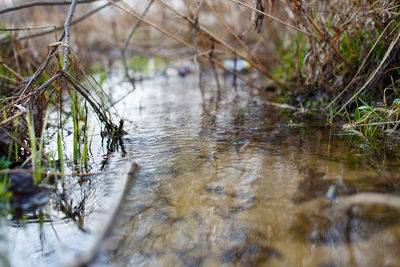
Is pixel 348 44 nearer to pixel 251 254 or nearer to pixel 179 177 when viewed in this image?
pixel 179 177

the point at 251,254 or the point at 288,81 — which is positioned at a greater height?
the point at 288,81

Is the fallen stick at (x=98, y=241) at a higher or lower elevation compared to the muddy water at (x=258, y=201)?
higher

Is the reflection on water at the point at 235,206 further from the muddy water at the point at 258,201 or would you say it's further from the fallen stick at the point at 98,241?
the fallen stick at the point at 98,241

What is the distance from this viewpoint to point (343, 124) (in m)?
2.12

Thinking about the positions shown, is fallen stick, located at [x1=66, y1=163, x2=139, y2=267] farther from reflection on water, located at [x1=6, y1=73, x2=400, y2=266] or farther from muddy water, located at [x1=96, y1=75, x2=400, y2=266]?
muddy water, located at [x1=96, y1=75, x2=400, y2=266]

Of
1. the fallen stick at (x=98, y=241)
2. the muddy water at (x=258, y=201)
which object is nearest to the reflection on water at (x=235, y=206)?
the muddy water at (x=258, y=201)

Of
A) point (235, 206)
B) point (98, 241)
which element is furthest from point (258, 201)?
point (98, 241)

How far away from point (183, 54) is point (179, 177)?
16.7ft

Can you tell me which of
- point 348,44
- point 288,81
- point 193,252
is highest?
point 348,44

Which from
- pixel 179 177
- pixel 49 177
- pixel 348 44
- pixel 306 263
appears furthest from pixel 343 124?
pixel 49 177

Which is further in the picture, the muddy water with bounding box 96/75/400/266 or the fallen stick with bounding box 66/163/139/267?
the muddy water with bounding box 96/75/400/266

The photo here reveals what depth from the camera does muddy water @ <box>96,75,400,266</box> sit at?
960mm

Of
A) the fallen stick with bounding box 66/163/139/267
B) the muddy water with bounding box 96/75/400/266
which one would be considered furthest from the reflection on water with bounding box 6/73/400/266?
the fallen stick with bounding box 66/163/139/267

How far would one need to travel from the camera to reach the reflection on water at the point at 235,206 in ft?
3.17
